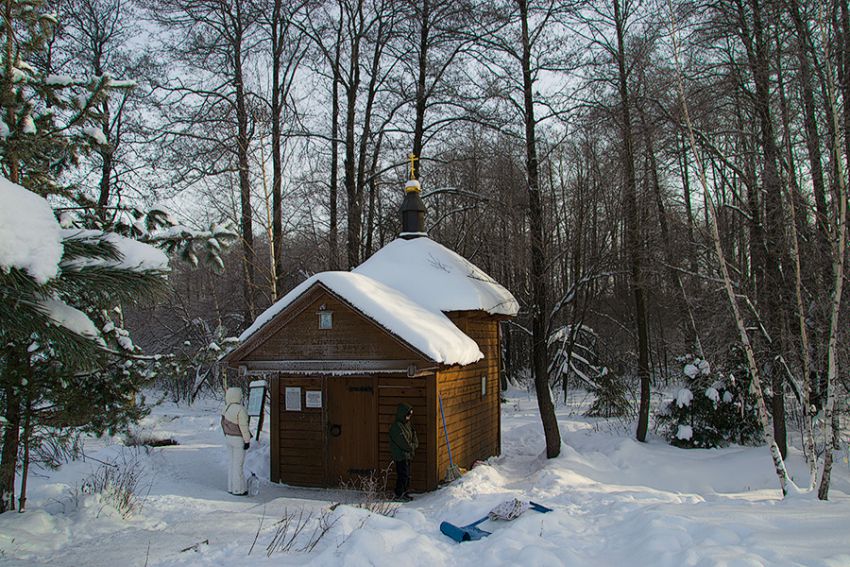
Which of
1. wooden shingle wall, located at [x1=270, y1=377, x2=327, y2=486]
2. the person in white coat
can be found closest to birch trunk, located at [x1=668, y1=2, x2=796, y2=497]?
wooden shingle wall, located at [x1=270, y1=377, x2=327, y2=486]

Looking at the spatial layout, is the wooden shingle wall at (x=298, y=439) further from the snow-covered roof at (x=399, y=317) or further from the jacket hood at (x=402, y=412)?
the jacket hood at (x=402, y=412)

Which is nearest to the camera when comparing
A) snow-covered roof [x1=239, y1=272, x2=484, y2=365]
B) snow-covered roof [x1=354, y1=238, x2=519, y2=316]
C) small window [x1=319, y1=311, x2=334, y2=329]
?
snow-covered roof [x1=239, y1=272, x2=484, y2=365]

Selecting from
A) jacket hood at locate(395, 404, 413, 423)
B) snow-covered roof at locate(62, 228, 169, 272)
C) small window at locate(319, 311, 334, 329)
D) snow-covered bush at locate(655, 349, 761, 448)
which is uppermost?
snow-covered roof at locate(62, 228, 169, 272)

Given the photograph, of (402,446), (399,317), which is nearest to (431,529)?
(402,446)

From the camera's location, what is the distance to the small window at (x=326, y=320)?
11008 mm

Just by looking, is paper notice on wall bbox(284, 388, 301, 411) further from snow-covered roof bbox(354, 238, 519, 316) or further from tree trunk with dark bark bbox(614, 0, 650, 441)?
tree trunk with dark bark bbox(614, 0, 650, 441)

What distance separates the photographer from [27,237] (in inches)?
136

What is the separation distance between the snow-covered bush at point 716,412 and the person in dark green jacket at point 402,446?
770 centimetres

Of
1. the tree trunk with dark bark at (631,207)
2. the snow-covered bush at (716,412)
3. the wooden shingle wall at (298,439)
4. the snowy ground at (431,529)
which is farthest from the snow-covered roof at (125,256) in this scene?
the snow-covered bush at (716,412)

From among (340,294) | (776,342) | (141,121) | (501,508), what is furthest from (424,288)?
(141,121)

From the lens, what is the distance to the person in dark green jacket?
10180 mm

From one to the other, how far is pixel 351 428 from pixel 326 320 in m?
2.03

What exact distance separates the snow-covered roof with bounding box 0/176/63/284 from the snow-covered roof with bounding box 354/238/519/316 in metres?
8.77

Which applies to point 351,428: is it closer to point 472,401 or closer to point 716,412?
point 472,401
